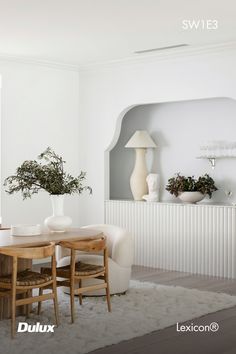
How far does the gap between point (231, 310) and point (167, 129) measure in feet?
11.7

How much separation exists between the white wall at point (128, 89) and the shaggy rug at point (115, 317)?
2.45m

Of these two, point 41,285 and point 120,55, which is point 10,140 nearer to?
point 120,55

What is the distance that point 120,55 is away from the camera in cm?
854

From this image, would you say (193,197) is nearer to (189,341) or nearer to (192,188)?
(192,188)

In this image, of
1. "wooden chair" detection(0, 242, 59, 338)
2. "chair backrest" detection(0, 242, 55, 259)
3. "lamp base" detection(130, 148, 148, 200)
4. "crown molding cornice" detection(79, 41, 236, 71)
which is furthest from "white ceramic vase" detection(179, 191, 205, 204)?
"chair backrest" detection(0, 242, 55, 259)

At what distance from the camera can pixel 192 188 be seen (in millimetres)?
8445

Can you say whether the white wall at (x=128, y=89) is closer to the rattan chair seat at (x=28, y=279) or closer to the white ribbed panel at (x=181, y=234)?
the white ribbed panel at (x=181, y=234)

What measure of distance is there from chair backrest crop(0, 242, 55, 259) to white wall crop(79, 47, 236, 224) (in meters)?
3.45

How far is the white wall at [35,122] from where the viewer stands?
8.68m

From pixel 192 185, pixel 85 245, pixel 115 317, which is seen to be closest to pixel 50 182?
pixel 85 245

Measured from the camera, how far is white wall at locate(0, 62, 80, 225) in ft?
28.5

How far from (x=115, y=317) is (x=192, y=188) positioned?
Result: 3.01m

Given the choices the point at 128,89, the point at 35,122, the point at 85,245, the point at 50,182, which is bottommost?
the point at 85,245

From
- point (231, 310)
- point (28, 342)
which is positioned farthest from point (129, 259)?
point (28, 342)
